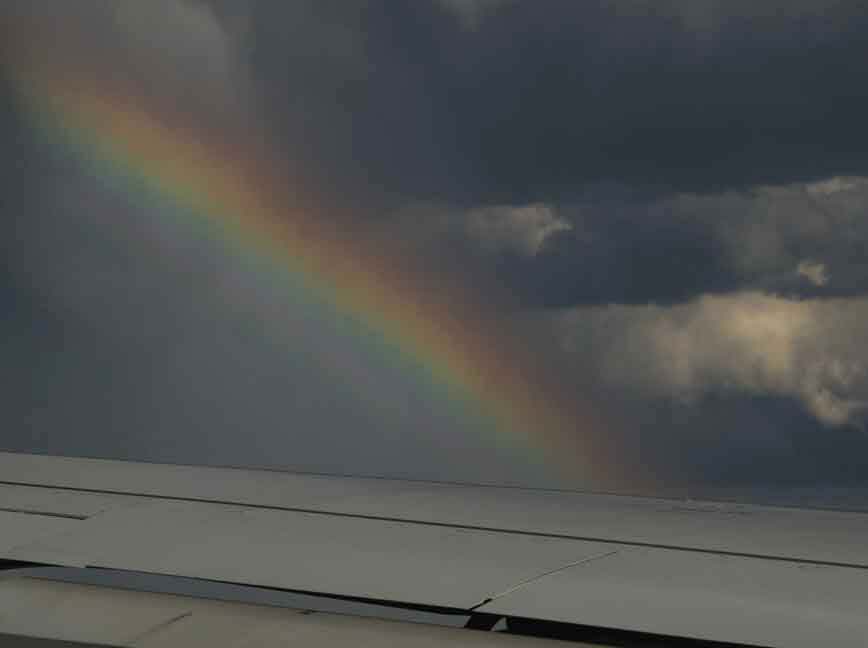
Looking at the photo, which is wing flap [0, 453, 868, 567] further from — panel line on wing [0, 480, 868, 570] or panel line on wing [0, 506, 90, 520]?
panel line on wing [0, 506, 90, 520]

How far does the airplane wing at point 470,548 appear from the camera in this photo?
24.0 ft

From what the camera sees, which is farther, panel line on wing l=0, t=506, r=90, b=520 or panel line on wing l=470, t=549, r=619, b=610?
panel line on wing l=0, t=506, r=90, b=520

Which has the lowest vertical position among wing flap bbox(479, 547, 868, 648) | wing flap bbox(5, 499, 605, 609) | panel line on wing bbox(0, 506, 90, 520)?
wing flap bbox(479, 547, 868, 648)

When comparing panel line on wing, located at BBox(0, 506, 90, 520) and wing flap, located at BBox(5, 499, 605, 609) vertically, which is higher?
panel line on wing, located at BBox(0, 506, 90, 520)

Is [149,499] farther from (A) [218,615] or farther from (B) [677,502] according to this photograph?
(B) [677,502]

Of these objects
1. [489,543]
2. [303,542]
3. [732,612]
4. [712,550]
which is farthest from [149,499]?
[732,612]

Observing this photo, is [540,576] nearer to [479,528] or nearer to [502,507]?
[479,528]

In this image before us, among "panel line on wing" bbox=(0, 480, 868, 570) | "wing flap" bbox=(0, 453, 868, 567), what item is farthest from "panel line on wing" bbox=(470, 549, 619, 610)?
"wing flap" bbox=(0, 453, 868, 567)

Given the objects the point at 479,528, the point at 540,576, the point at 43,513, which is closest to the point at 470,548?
the point at 479,528

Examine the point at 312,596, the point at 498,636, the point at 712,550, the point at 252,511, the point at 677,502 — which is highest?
the point at 677,502

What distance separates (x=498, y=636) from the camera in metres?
6.73

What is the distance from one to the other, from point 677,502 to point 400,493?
9.46ft

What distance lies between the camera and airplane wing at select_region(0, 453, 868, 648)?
732 cm

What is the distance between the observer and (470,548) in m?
8.94
